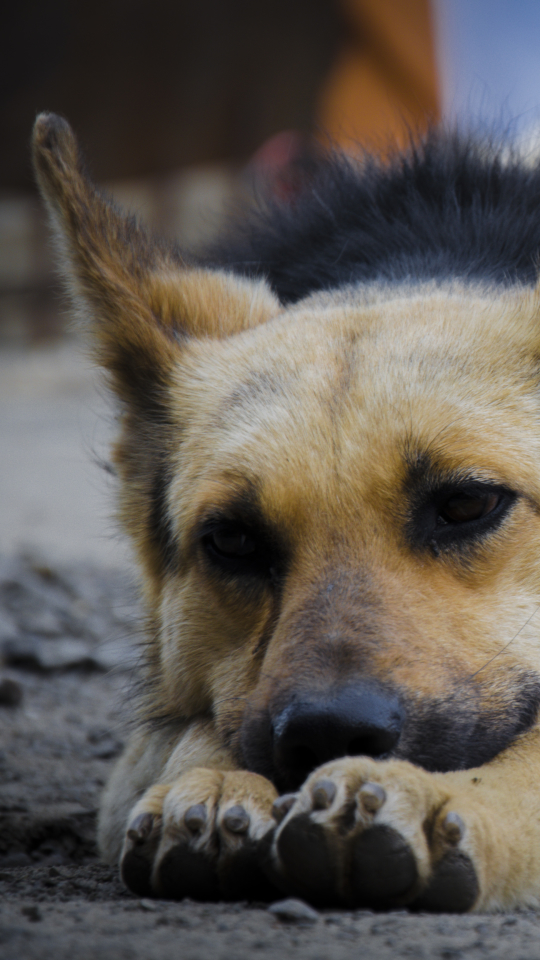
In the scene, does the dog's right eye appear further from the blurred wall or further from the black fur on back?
the blurred wall

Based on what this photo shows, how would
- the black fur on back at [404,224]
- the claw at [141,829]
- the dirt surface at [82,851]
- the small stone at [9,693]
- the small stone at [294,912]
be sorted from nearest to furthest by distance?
the dirt surface at [82,851] < the small stone at [294,912] < the claw at [141,829] < the black fur on back at [404,224] < the small stone at [9,693]

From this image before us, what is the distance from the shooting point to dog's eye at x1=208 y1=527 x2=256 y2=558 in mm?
3248

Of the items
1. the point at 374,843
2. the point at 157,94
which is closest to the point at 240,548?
the point at 374,843

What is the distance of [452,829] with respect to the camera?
2178 mm

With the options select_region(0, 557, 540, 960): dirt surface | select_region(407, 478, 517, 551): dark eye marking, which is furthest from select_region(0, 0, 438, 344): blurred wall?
select_region(407, 478, 517, 551): dark eye marking

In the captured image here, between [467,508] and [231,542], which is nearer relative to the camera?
[467,508]

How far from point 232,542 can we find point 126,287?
1.20 metres

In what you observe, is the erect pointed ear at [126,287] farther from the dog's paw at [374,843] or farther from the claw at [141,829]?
the dog's paw at [374,843]

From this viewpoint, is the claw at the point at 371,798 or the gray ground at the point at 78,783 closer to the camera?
the gray ground at the point at 78,783

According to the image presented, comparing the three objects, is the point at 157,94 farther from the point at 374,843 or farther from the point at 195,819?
the point at 374,843

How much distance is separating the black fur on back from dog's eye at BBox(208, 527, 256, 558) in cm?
139

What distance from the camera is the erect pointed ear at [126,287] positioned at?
373 cm

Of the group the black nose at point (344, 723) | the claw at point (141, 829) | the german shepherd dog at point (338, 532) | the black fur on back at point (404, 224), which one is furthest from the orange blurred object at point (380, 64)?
the claw at point (141, 829)

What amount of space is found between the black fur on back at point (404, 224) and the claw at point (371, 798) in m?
2.32
